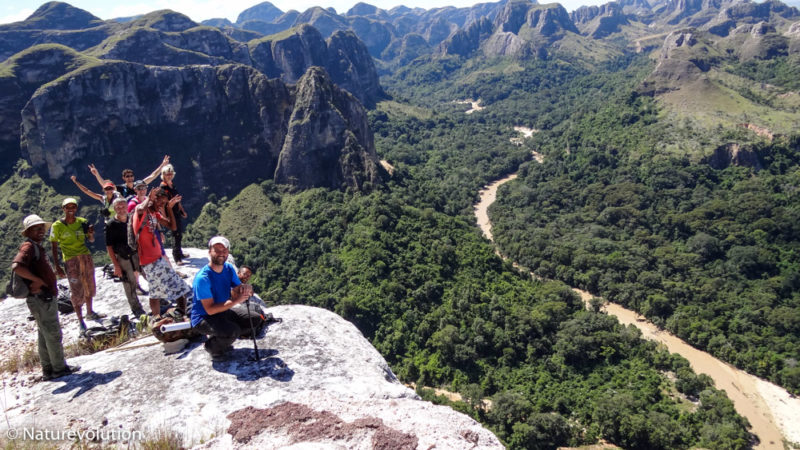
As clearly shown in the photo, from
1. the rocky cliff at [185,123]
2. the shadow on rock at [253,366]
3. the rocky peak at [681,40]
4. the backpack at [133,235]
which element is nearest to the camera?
the shadow on rock at [253,366]

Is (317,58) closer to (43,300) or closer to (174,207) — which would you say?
(174,207)

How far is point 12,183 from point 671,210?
371 feet

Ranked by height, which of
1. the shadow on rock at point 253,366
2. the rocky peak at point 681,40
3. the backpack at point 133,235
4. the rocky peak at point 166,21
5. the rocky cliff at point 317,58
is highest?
the rocky peak at point 166,21

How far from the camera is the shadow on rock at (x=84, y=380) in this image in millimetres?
8680

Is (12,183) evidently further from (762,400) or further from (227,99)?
(762,400)

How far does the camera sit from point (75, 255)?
11820 mm

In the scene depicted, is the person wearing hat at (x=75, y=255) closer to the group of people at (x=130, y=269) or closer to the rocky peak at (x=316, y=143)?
the group of people at (x=130, y=269)

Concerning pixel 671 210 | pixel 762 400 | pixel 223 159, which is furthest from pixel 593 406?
pixel 223 159

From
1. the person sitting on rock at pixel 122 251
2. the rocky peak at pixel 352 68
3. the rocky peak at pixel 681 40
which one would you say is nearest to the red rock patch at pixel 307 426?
the person sitting on rock at pixel 122 251

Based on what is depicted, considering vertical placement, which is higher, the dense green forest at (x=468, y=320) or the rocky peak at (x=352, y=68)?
the rocky peak at (x=352, y=68)

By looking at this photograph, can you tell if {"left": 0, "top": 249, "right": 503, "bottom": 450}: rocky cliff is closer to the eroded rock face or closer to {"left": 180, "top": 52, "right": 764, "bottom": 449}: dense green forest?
{"left": 180, "top": 52, "right": 764, "bottom": 449}: dense green forest

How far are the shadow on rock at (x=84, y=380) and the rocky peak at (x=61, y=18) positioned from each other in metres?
186

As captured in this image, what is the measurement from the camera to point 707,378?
38125 mm

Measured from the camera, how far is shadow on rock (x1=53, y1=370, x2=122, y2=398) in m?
8.68
